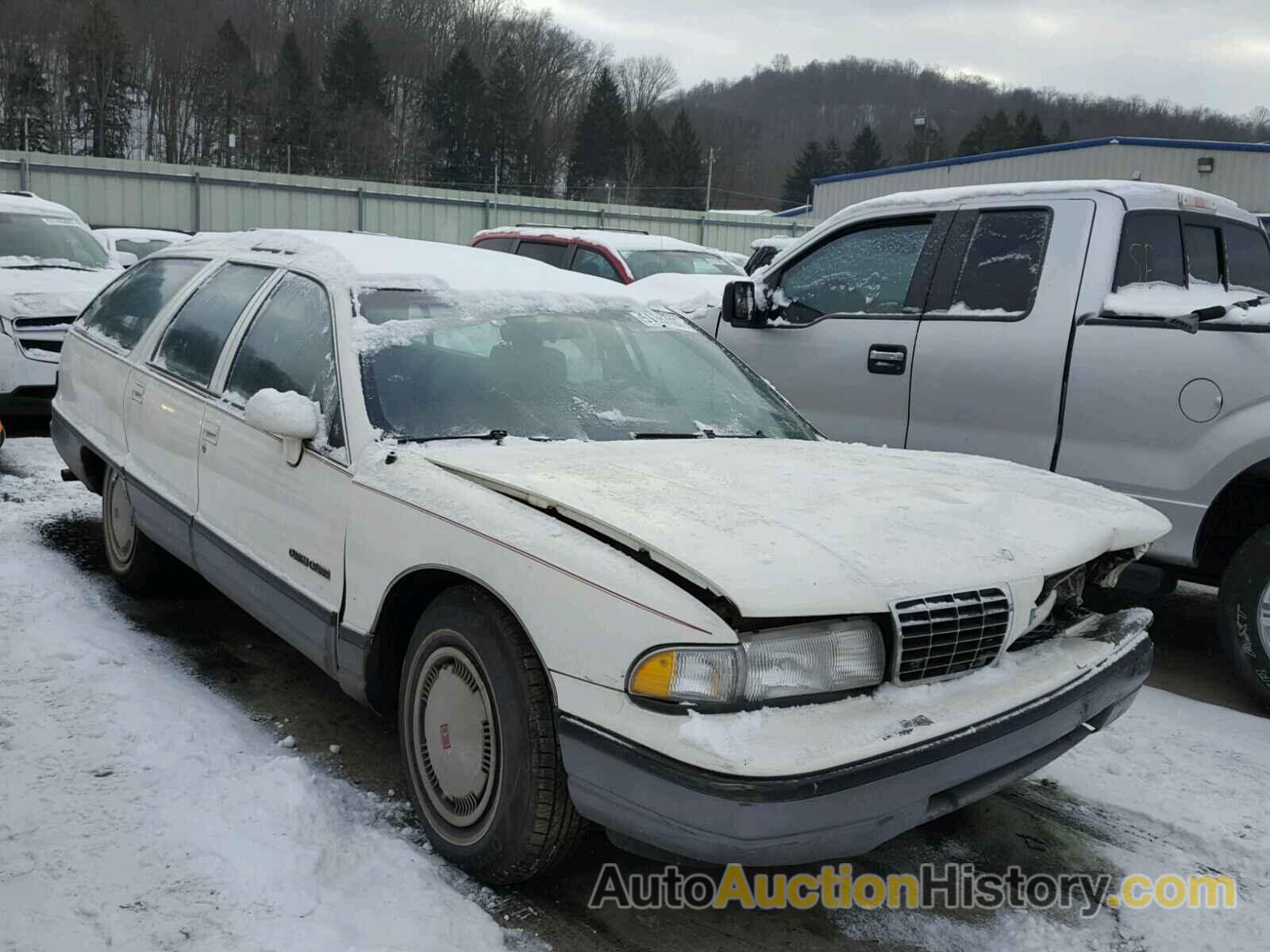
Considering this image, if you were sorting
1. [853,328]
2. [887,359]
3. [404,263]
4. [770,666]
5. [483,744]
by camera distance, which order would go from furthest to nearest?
[853,328] → [887,359] → [404,263] → [483,744] → [770,666]

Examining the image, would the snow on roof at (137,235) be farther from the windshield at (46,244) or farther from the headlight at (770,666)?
the headlight at (770,666)

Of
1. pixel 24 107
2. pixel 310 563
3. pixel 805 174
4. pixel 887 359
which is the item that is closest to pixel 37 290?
pixel 310 563

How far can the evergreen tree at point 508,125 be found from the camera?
75062 millimetres

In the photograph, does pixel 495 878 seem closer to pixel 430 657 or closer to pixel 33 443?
pixel 430 657

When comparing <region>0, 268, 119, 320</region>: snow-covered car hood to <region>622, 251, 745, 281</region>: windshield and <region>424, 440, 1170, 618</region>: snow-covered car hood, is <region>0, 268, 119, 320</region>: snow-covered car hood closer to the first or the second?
<region>622, 251, 745, 281</region>: windshield

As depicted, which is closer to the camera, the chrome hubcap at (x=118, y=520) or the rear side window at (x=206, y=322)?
the rear side window at (x=206, y=322)

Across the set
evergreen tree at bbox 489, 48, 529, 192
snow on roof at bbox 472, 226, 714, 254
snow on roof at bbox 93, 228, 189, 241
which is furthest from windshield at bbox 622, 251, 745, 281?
evergreen tree at bbox 489, 48, 529, 192

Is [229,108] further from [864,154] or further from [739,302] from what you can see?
[739,302]

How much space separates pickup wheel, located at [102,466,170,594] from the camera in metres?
4.71

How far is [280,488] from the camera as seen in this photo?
3469mm

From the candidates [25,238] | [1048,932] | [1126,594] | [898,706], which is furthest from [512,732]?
[25,238]

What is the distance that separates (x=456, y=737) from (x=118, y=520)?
9.35 feet

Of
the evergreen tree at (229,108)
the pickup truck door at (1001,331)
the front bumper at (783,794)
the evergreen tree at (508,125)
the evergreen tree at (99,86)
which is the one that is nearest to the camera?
the front bumper at (783,794)

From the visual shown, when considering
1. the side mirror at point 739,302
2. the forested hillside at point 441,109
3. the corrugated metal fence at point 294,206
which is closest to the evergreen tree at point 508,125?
the forested hillside at point 441,109
